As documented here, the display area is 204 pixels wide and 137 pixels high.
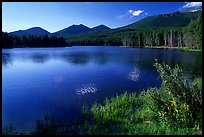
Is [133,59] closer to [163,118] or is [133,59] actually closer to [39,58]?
[39,58]

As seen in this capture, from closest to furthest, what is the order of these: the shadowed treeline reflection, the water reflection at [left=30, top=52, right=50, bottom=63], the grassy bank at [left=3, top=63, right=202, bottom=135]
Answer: the grassy bank at [left=3, top=63, right=202, bottom=135]
the shadowed treeline reflection
the water reflection at [left=30, top=52, right=50, bottom=63]

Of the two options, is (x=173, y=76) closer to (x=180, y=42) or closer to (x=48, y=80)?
(x=48, y=80)

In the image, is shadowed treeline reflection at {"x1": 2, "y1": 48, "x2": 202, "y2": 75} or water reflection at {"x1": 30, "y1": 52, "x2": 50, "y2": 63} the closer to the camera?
shadowed treeline reflection at {"x1": 2, "y1": 48, "x2": 202, "y2": 75}

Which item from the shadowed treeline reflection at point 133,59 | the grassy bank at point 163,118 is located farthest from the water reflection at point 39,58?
the grassy bank at point 163,118

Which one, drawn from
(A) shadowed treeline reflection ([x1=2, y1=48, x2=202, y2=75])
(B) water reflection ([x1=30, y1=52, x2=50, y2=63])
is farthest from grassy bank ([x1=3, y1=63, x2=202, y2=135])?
(B) water reflection ([x1=30, y1=52, x2=50, y2=63])

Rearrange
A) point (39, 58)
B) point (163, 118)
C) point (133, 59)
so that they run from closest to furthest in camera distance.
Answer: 1. point (163, 118)
2. point (133, 59)
3. point (39, 58)

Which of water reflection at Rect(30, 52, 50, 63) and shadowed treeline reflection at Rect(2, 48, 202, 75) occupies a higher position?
water reflection at Rect(30, 52, 50, 63)

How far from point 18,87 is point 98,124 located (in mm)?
16787

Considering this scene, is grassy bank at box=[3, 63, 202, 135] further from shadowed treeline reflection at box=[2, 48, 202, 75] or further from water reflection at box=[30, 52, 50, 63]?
water reflection at box=[30, 52, 50, 63]

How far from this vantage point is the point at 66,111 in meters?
17.2

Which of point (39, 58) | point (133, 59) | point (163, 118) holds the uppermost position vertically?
point (163, 118)

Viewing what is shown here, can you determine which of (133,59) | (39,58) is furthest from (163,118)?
(39,58)

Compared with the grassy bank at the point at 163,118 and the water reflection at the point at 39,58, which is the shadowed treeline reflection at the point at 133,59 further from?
the grassy bank at the point at 163,118

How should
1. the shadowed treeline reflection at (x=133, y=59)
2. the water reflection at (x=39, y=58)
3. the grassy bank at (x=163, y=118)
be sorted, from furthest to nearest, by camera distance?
1. the water reflection at (x=39, y=58)
2. the shadowed treeline reflection at (x=133, y=59)
3. the grassy bank at (x=163, y=118)
